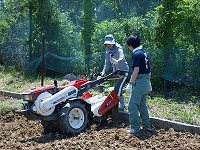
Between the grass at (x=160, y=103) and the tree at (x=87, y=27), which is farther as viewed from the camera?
the tree at (x=87, y=27)

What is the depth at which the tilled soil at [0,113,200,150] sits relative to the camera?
6124 mm

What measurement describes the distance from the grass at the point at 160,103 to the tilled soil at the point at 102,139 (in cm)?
60

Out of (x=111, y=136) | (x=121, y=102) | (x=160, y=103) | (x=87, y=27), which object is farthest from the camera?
(x=87, y=27)

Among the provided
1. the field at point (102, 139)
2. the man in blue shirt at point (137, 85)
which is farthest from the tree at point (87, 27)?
the man in blue shirt at point (137, 85)

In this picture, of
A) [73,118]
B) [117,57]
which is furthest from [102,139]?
[117,57]

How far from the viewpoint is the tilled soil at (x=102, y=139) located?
20.1ft

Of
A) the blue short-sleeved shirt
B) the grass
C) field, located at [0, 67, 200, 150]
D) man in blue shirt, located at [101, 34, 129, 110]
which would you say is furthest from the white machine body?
the grass

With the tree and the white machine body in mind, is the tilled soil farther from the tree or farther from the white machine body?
the tree

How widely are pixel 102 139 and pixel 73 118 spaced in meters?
0.93

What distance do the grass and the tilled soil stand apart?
605 millimetres

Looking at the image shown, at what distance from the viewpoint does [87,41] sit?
12969mm

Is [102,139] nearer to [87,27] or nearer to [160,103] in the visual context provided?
[160,103]

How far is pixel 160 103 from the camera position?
341 inches

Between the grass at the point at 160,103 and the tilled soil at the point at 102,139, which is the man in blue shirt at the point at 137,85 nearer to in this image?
the tilled soil at the point at 102,139
